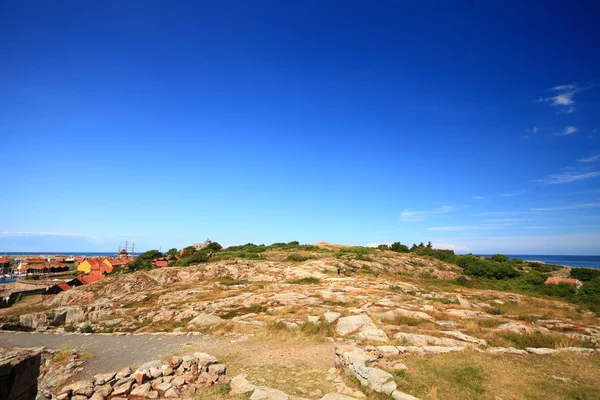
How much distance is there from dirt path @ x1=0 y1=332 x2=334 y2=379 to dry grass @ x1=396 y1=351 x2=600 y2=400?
4.36 m

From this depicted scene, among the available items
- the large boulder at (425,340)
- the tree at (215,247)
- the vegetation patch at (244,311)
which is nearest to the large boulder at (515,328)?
the large boulder at (425,340)

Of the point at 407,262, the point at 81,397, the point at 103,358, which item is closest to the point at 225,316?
the point at 103,358

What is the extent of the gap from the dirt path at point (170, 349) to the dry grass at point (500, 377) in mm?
4364

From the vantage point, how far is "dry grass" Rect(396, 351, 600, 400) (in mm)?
9828

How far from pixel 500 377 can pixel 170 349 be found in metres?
16.5

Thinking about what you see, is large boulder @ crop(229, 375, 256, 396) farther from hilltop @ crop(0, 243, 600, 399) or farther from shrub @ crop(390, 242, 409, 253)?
shrub @ crop(390, 242, 409, 253)

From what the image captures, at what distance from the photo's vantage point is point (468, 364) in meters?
12.3

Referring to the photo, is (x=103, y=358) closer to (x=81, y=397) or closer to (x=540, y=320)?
(x=81, y=397)

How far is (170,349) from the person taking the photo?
55.3 feet

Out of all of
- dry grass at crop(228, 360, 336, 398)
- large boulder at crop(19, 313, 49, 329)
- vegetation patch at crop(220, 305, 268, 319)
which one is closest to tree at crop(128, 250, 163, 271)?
large boulder at crop(19, 313, 49, 329)

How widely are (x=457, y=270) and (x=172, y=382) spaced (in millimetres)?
51724

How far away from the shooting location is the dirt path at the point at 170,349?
14367 millimetres

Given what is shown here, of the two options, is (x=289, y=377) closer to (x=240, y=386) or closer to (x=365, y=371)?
(x=240, y=386)

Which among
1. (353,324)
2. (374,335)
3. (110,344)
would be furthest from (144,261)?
(374,335)
